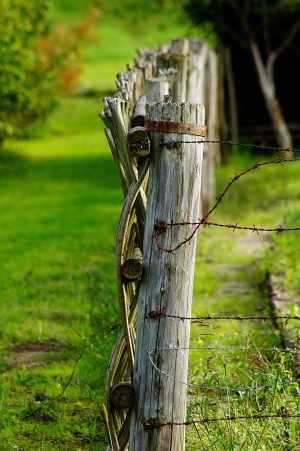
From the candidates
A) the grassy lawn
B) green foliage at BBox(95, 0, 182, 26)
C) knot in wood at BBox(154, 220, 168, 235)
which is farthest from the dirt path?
green foliage at BBox(95, 0, 182, 26)

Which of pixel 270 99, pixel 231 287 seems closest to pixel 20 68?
pixel 270 99

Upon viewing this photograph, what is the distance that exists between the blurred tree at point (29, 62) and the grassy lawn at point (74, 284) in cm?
137

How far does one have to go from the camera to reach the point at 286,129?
1290cm

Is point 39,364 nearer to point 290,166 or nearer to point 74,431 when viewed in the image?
point 74,431

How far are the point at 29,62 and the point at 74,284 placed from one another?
21.4ft

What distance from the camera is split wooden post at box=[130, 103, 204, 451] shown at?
9.14ft

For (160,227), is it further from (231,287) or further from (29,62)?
(29,62)

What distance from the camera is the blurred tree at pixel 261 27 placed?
1203cm

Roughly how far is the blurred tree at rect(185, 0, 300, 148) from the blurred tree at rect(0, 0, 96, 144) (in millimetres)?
3088

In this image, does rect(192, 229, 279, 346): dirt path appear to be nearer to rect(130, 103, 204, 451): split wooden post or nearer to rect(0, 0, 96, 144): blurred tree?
rect(130, 103, 204, 451): split wooden post

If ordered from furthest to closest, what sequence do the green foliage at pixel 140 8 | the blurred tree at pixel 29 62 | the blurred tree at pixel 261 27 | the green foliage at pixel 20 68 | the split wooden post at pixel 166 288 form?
the green foliage at pixel 140 8
the blurred tree at pixel 261 27
the blurred tree at pixel 29 62
the green foliage at pixel 20 68
the split wooden post at pixel 166 288

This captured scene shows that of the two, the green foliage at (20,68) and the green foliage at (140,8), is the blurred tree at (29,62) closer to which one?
the green foliage at (20,68)

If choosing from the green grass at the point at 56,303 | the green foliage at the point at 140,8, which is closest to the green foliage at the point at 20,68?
the green foliage at the point at 140,8

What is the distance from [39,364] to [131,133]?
85.4 inches
